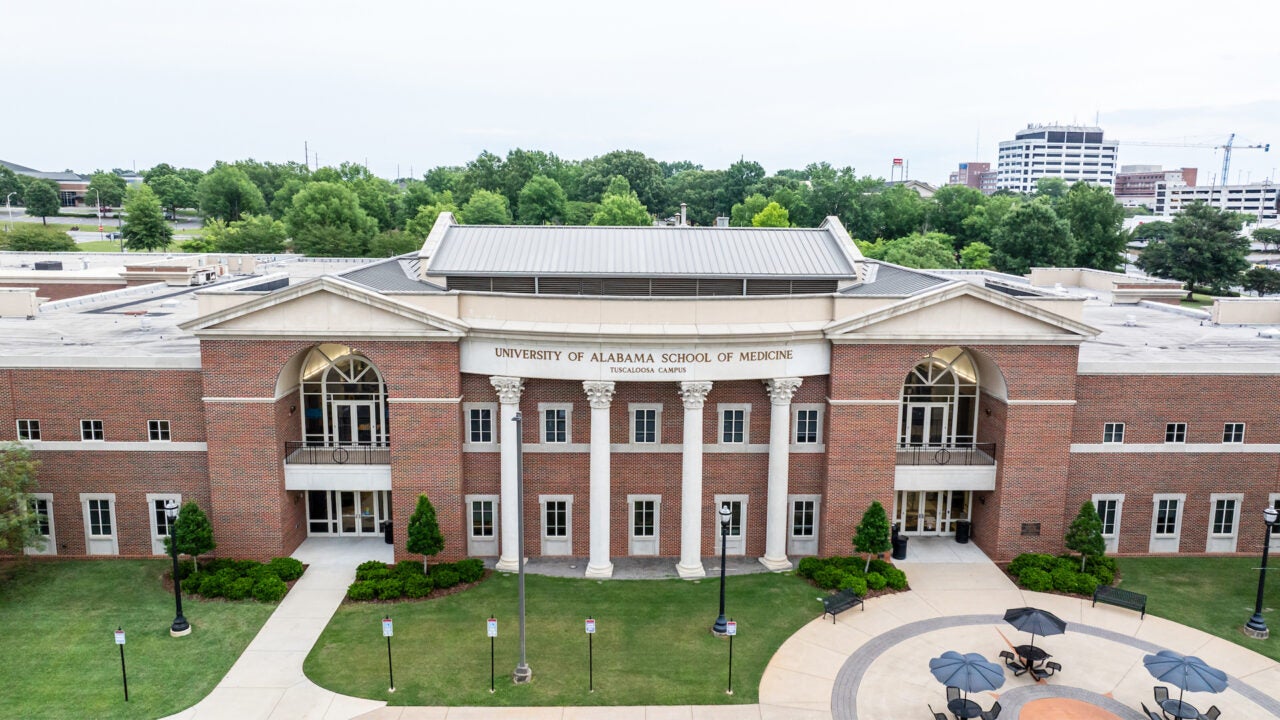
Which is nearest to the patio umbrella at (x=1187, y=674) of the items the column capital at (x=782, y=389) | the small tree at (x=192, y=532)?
the column capital at (x=782, y=389)

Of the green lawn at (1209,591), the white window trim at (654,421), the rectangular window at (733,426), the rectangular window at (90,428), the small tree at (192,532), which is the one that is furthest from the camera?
the rectangular window at (733,426)

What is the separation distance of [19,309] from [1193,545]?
52894 mm

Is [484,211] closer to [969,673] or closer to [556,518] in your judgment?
→ [556,518]

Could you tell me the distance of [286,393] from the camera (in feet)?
102

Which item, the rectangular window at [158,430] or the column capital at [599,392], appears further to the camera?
the rectangular window at [158,430]

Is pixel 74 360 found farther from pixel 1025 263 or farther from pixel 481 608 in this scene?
pixel 1025 263

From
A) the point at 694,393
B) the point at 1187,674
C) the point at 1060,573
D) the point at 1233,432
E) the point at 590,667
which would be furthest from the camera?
the point at 1233,432

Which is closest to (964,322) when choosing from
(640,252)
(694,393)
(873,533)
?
(873,533)

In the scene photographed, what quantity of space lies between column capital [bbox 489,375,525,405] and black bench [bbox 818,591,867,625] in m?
12.1

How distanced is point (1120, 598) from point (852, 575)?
27.7 ft

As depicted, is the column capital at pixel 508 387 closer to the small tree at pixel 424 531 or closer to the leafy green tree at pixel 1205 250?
the small tree at pixel 424 531

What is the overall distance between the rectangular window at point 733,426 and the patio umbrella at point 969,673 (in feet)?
38.7

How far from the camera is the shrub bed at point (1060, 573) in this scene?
96.1 feet

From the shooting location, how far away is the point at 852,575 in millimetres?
29391
